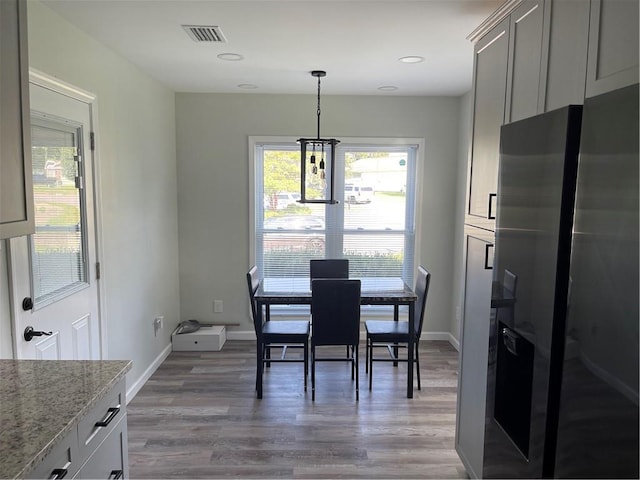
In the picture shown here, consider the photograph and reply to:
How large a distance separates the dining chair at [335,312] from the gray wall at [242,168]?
1537 millimetres

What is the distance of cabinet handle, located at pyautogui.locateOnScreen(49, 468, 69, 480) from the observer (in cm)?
123

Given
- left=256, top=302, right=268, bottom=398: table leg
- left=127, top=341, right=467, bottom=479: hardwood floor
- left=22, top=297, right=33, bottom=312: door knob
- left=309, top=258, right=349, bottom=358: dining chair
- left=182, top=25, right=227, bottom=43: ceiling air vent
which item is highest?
left=182, top=25, right=227, bottom=43: ceiling air vent

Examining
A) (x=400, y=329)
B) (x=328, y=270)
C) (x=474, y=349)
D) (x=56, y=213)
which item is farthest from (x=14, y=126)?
(x=328, y=270)

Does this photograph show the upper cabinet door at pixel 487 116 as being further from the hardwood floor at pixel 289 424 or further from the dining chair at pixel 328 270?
the dining chair at pixel 328 270

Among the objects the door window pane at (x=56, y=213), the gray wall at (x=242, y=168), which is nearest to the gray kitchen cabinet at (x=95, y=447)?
the door window pane at (x=56, y=213)

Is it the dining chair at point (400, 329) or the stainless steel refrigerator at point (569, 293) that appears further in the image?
the dining chair at point (400, 329)

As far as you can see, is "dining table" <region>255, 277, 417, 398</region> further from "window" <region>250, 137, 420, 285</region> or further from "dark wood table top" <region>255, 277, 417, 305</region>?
"window" <region>250, 137, 420, 285</region>

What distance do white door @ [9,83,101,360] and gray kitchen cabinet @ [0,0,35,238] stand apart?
617 mm

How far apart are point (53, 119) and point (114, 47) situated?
0.87m

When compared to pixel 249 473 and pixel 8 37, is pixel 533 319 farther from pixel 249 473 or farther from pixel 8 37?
pixel 8 37

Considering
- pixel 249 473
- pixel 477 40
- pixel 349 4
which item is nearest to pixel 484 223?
pixel 477 40

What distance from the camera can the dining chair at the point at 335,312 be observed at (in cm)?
338

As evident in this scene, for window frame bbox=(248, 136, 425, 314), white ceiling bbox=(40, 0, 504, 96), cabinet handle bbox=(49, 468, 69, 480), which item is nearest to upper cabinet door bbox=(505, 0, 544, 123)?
white ceiling bbox=(40, 0, 504, 96)

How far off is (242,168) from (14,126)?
3113 mm
